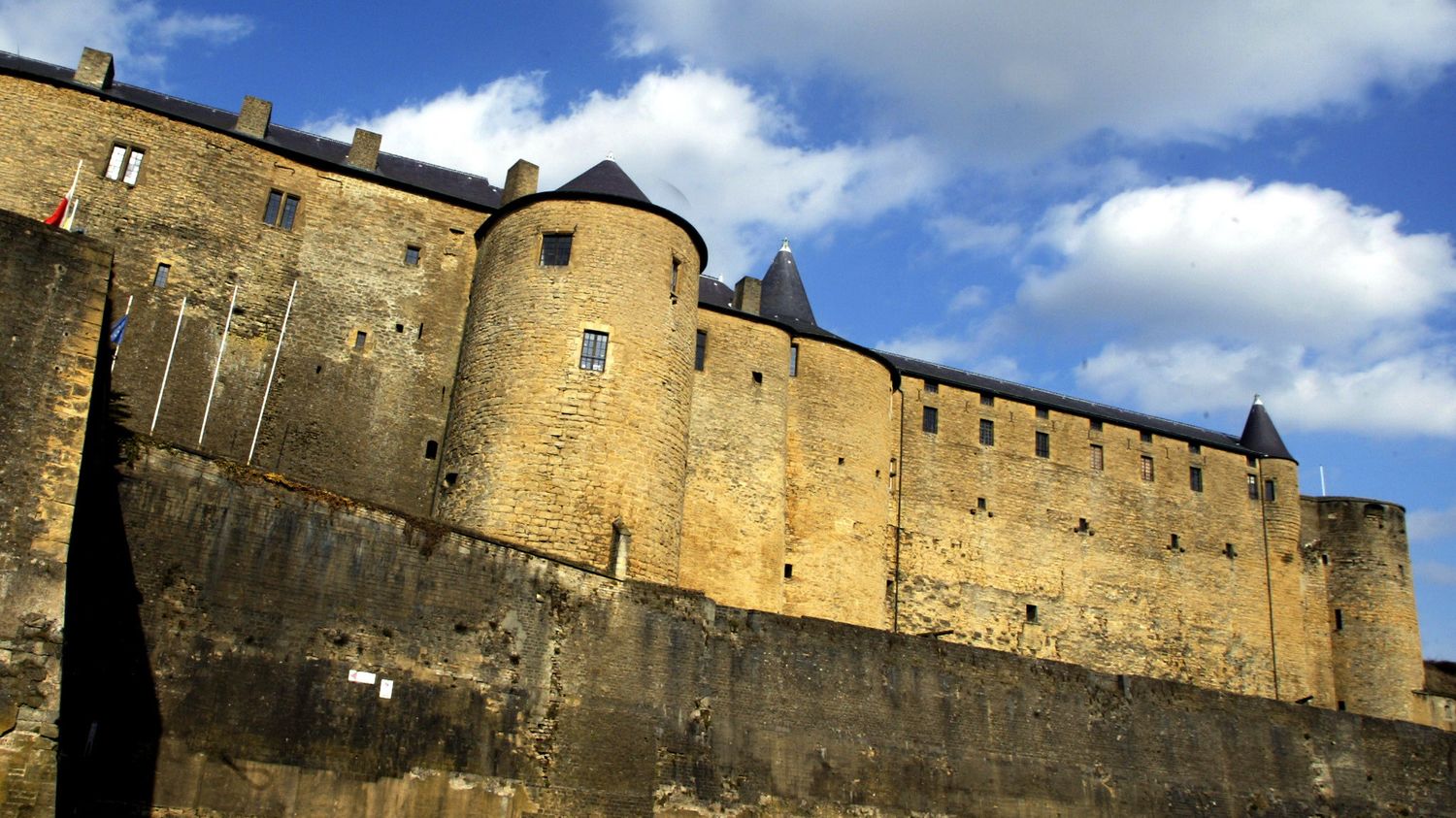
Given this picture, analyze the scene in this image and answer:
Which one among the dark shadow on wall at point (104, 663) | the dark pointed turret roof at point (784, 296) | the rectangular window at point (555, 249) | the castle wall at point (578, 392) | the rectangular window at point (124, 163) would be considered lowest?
the dark shadow on wall at point (104, 663)

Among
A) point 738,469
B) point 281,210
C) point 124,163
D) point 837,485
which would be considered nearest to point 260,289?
point 281,210

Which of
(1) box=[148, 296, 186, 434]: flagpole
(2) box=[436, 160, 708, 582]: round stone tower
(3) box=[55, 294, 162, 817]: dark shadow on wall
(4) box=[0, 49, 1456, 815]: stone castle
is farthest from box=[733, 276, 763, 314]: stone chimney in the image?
(3) box=[55, 294, 162, 817]: dark shadow on wall

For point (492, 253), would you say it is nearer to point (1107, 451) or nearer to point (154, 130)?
point (154, 130)

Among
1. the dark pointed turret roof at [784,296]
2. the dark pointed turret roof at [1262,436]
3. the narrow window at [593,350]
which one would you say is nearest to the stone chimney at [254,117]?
the narrow window at [593,350]

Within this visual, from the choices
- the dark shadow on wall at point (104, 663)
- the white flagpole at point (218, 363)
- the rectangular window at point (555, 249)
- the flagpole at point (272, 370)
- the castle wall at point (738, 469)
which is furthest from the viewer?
the castle wall at point (738, 469)

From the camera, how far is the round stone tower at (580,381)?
19922 millimetres

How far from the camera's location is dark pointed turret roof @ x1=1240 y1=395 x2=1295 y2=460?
123 feet

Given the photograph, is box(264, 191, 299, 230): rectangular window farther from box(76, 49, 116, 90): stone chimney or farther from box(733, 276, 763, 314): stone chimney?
box(733, 276, 763, 314): stone chimney

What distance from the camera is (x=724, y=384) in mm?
26297

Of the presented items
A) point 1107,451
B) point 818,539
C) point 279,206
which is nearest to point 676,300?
point 818,539

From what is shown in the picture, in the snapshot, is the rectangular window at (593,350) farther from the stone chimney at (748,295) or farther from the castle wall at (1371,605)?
the castle wall at (1371,605)

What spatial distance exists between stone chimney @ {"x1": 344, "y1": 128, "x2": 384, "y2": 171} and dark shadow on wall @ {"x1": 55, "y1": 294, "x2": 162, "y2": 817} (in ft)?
41.9

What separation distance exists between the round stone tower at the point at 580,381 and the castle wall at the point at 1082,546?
455 inches

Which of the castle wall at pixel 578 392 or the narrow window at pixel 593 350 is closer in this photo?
the castle wall at pixel 578 392
